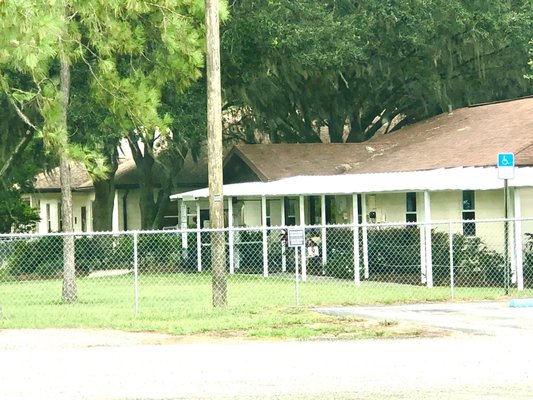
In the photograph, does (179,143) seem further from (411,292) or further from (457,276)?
(411,292)

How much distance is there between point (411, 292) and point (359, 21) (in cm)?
1553

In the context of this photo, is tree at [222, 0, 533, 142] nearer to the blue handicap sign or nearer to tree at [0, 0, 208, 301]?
tree at [0, 0, 208, 301]

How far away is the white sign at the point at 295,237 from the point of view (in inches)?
982

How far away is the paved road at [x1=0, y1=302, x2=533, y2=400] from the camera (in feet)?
43.6

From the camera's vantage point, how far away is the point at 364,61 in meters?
42.0

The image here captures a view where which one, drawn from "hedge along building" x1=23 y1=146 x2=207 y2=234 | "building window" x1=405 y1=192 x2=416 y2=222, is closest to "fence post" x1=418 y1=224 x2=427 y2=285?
"building window" x1=405 y1=192 x2=416 y2=222

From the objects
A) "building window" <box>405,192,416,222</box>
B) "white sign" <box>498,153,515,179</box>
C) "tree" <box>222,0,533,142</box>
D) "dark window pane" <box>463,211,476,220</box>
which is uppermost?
"tree" <box>222,0,533,142</box>

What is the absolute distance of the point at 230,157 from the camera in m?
44.5

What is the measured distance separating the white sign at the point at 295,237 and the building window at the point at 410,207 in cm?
1146

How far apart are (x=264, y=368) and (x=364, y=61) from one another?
27.6 m

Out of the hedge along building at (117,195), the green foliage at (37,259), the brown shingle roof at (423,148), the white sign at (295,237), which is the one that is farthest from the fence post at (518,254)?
the hedge along building at (117,195)

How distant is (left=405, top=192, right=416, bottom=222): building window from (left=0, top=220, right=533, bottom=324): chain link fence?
172 centimetres

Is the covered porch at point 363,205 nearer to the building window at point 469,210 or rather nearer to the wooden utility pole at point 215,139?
the building window at point 469,210

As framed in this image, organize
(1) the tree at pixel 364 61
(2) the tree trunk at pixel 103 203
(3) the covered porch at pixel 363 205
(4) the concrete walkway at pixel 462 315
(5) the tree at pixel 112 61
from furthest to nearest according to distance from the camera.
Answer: (2) the tree trunk at pixel 103 203
(1) the tree at pixel 364 61
(3) the covered porch at pixel 363 205
(5) the tree at pixel 112 61
(4) the concrete walkway at pixel 462 315
